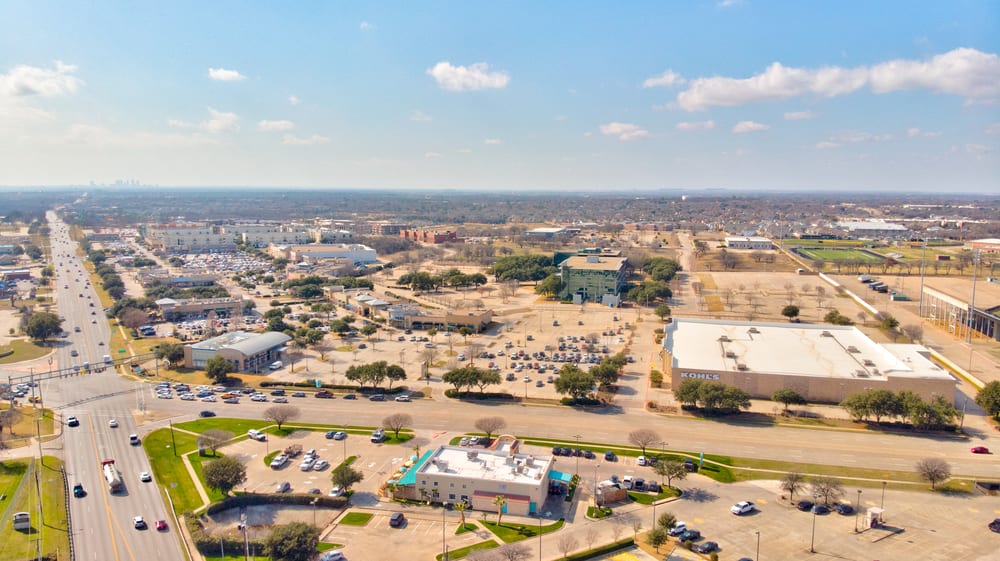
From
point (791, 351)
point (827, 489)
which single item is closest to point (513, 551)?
point (827, 489)

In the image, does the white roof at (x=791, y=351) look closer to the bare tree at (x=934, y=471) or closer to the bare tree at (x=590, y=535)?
the bare tree at (x=934, y=471)

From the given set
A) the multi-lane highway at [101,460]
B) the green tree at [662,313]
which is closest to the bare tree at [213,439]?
the multi-lane highway at [101,460]

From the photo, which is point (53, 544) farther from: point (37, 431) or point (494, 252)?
point (494, 252)

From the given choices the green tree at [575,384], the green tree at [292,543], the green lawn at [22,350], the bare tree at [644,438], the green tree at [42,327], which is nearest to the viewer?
the green tree at [292,543]

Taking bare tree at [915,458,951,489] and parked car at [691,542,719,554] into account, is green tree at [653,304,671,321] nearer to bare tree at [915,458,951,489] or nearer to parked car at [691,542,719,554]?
bare tree at [915,458,951,489]

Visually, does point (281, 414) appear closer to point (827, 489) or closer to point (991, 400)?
point (827, 489)
